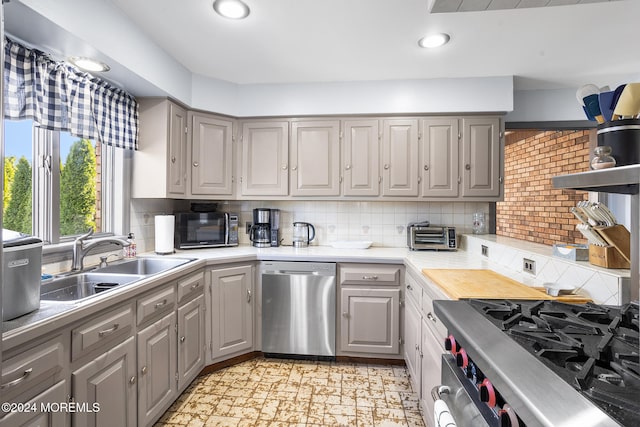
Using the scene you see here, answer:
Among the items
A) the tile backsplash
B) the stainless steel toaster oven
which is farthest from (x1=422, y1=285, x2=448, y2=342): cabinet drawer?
the tile backsplash

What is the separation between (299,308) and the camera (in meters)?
2.58

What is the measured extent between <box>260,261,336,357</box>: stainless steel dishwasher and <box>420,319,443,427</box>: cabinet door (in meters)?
0.85

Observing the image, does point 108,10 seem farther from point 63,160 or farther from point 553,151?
point 553,151

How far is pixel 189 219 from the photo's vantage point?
276 centimetres

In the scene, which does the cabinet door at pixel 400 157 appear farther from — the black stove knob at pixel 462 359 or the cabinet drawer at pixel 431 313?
the black stove knob at pixel 462 359

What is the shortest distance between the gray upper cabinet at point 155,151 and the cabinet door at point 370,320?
1.63 m

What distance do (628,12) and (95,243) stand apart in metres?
3.22

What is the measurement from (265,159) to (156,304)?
156 cm

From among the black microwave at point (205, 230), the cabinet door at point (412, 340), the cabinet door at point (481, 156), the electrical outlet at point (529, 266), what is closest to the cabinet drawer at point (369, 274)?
the cabinet door at point (412, 340)

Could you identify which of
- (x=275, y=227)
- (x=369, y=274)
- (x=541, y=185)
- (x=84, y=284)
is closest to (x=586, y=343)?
(x=369, y=274)

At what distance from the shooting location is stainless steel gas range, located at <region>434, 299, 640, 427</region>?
1.75 ft

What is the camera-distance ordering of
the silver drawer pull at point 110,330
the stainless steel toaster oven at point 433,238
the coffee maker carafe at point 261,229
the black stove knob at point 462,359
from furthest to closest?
the coffee maker carafe at point 261,229 < the stainless steel toaster oven at point 433,238 < the silver drawer pull at point 110,330 < the black stove knob at point 462,359

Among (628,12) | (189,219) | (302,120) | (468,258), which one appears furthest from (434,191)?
(189,219)

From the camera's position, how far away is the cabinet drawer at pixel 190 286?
206cm
